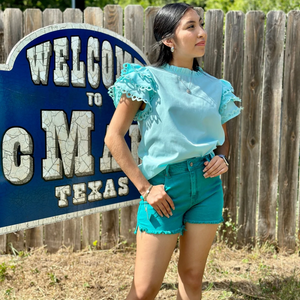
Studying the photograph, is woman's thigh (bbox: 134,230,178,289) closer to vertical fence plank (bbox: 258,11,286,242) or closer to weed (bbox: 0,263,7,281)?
weed (bbox: 0,263,7,281)

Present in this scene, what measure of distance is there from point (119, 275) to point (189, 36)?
214cm

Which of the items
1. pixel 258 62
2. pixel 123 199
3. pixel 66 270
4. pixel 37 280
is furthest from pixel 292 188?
pixel 37 280

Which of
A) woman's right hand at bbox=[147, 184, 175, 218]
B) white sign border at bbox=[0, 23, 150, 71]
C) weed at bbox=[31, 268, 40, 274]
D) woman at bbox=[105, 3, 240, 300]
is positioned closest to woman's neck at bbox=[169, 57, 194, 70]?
woman at bbox=[105, 3, 240, 300]

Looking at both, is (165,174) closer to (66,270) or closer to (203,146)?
(203,146)

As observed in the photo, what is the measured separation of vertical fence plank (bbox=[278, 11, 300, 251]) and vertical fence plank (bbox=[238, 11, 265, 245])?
0.79 ft

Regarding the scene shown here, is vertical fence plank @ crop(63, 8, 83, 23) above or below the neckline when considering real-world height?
above

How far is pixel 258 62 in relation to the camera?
11.6ft

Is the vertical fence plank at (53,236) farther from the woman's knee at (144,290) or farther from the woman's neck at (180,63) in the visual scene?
the woman's neck at (180,63)

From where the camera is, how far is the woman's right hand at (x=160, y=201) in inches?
73.7

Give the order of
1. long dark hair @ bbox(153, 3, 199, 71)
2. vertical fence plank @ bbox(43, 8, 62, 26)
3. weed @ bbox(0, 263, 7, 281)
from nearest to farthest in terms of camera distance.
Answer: long dark hair @ bbox(153, 3, 199, 71) → weed @ bbox(0, 263, 7, 281) → vertical fence plank @ bbox(43, 8, 62, 26)

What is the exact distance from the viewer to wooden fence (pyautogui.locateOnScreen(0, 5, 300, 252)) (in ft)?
11.4

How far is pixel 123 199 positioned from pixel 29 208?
741mm

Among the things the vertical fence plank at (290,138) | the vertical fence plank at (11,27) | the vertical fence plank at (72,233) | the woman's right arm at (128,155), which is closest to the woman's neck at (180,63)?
the woman's right arm at (128,155)

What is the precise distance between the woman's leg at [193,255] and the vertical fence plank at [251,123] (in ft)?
5.55
